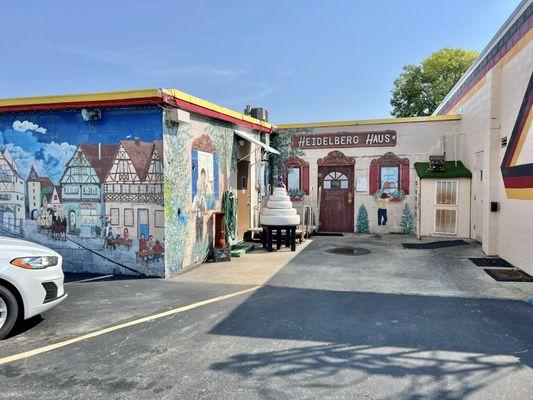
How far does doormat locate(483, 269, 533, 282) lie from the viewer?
22.6ft

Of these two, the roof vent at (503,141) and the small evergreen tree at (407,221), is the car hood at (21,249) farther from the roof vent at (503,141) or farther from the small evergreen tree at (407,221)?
the small evergreen tree at (407,221)

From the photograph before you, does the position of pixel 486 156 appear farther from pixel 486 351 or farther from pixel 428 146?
pixel 486 351

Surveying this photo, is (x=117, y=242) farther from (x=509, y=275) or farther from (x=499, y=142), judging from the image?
(x=499, y=142)

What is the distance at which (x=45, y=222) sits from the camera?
7828 millimetres

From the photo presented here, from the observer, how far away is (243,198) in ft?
37.4

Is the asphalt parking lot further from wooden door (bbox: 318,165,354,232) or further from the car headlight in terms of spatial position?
wooden door (bbox: 318,165,354,232)

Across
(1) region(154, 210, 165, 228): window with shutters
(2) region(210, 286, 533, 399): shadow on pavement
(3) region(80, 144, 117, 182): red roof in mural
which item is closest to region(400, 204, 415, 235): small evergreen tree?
(2) region(210, 286, 533, 399): shadow on pavement

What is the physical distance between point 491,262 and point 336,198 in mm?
5928

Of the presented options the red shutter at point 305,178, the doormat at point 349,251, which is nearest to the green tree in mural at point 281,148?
the red shutter at point 305,178

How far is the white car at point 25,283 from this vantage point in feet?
14.2

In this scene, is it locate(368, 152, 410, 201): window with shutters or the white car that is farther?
locate(368, 152, 410, 201): window with shutters

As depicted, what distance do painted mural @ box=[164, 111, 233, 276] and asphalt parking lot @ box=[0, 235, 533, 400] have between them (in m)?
0.93

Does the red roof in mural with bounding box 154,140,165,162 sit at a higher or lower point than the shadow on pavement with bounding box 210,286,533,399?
A: higher

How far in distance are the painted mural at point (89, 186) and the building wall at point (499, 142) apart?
22.8ft
